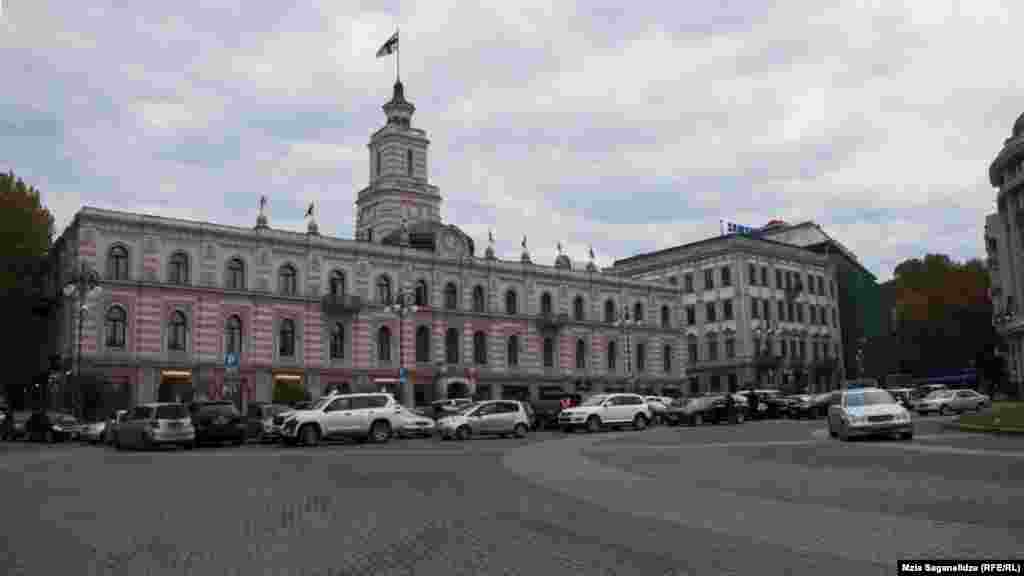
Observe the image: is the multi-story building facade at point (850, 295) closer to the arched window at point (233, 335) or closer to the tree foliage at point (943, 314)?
the tree foliage at point (943, 314)

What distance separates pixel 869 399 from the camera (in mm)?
25703

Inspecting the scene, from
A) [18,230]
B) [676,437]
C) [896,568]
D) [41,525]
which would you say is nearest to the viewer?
[896,568]

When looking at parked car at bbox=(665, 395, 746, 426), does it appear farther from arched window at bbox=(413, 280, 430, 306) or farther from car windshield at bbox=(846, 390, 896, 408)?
arched window at bbox=(413, 280, 430, 306)

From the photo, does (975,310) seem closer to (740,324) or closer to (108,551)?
(740,324)

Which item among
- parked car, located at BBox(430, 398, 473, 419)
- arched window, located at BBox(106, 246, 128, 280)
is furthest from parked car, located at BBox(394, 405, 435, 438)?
arched window, located at BBox(106, 246, 128, 280)

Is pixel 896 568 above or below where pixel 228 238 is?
below

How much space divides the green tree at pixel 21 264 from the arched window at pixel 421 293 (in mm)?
24064

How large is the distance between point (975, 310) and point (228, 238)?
69895 millimetres

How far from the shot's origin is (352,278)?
59.0 m

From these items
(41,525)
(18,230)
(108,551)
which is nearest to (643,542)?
(108,551)

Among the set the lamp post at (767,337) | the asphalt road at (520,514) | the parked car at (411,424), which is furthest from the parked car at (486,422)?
the lamp post at (767,337)

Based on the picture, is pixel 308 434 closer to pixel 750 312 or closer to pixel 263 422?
pixel 263 422

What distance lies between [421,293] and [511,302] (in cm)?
824

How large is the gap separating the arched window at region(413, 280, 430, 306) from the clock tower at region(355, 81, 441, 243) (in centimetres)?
837
